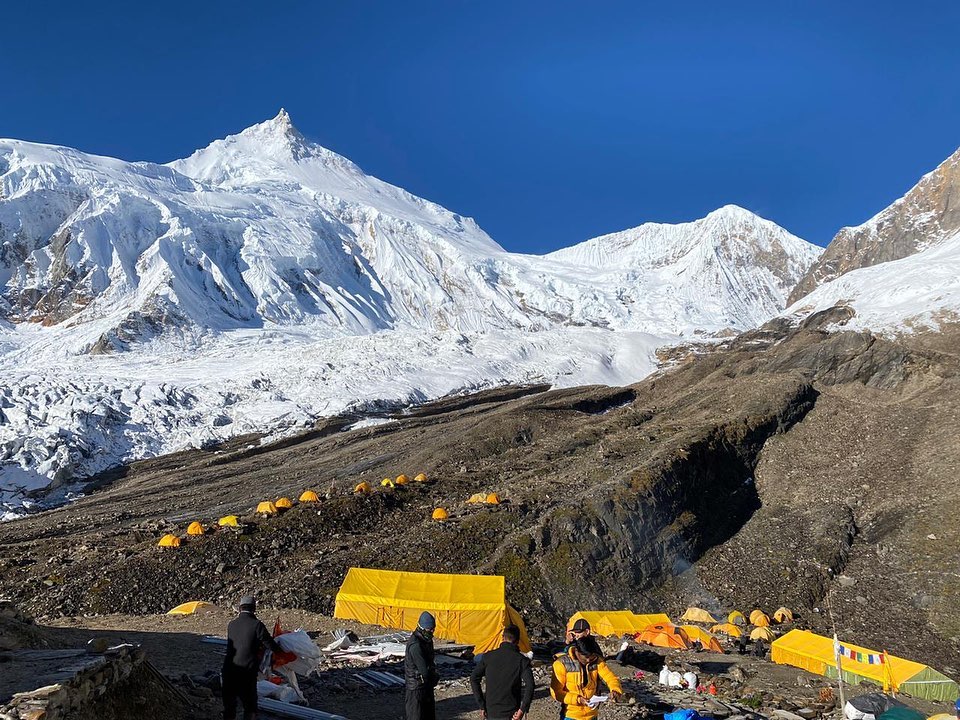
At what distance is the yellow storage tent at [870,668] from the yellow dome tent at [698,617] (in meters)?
4.82

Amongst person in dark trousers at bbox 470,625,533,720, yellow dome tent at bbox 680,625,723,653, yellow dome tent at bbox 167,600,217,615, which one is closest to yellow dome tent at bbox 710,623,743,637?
yellow dome tent at bbox 680,625,723,653

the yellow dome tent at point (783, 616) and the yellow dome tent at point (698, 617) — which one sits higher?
the yellow dome tent at point (698, 617)

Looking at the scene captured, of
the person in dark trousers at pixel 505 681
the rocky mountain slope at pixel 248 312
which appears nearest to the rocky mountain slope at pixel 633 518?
the person in dark trousers at pixel 505 681

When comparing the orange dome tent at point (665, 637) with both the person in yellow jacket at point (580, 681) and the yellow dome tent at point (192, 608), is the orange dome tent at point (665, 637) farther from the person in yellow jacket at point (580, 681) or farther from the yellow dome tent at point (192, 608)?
the person in yellow jacket at point (580, 681)

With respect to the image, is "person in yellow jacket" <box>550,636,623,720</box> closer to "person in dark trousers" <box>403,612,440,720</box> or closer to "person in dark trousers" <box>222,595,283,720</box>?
"person in dark trousers" <box>403,612,440,720</box>

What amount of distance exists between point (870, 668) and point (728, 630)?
589cm

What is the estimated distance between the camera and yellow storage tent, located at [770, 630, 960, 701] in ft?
61.9

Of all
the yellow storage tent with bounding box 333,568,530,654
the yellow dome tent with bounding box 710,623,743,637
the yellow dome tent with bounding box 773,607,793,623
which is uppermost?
the yellow storage tent with bounding box 333,568,530,654

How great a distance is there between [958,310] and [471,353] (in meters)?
64.7

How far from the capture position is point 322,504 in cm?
3272

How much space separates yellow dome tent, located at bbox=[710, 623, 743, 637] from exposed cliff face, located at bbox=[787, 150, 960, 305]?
405 feet

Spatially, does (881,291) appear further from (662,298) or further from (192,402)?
(662,298)

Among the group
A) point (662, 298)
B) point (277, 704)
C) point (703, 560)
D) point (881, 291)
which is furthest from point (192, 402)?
point (662, 298)

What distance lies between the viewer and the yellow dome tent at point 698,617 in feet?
86.5
